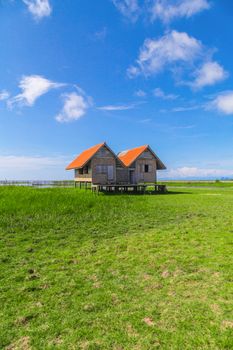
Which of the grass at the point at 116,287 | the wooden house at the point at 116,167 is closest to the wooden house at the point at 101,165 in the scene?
the wooden house at the point at 116,167

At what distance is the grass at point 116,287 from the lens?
3.84 metres

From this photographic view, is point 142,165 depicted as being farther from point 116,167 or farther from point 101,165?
point 101,165

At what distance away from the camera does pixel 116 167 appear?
34719 millimetres

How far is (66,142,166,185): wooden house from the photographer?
33.3 metres

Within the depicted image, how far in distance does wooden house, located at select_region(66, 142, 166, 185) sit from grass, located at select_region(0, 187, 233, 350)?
21.7 meters

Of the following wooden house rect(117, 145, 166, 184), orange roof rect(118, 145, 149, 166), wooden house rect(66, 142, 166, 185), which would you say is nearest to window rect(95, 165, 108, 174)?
wooden house rect(66, 142, 166, 185)

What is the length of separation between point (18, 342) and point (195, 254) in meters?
5.22

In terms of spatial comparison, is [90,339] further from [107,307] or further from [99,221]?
[99,221]

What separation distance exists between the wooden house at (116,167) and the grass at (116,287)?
21.7 meters

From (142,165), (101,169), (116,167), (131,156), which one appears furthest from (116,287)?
(131,156)

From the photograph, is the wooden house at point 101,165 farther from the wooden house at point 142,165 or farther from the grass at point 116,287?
the grass at point 116,287

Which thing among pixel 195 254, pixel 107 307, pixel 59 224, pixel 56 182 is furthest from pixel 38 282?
pixel 56 182

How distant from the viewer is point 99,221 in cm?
1320

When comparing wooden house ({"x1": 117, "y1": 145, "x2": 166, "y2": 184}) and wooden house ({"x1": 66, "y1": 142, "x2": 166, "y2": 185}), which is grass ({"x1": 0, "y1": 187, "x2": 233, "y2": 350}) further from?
wooden house ({"x1": 117, "y1": 145, "x2": 166, "y2": 184})
